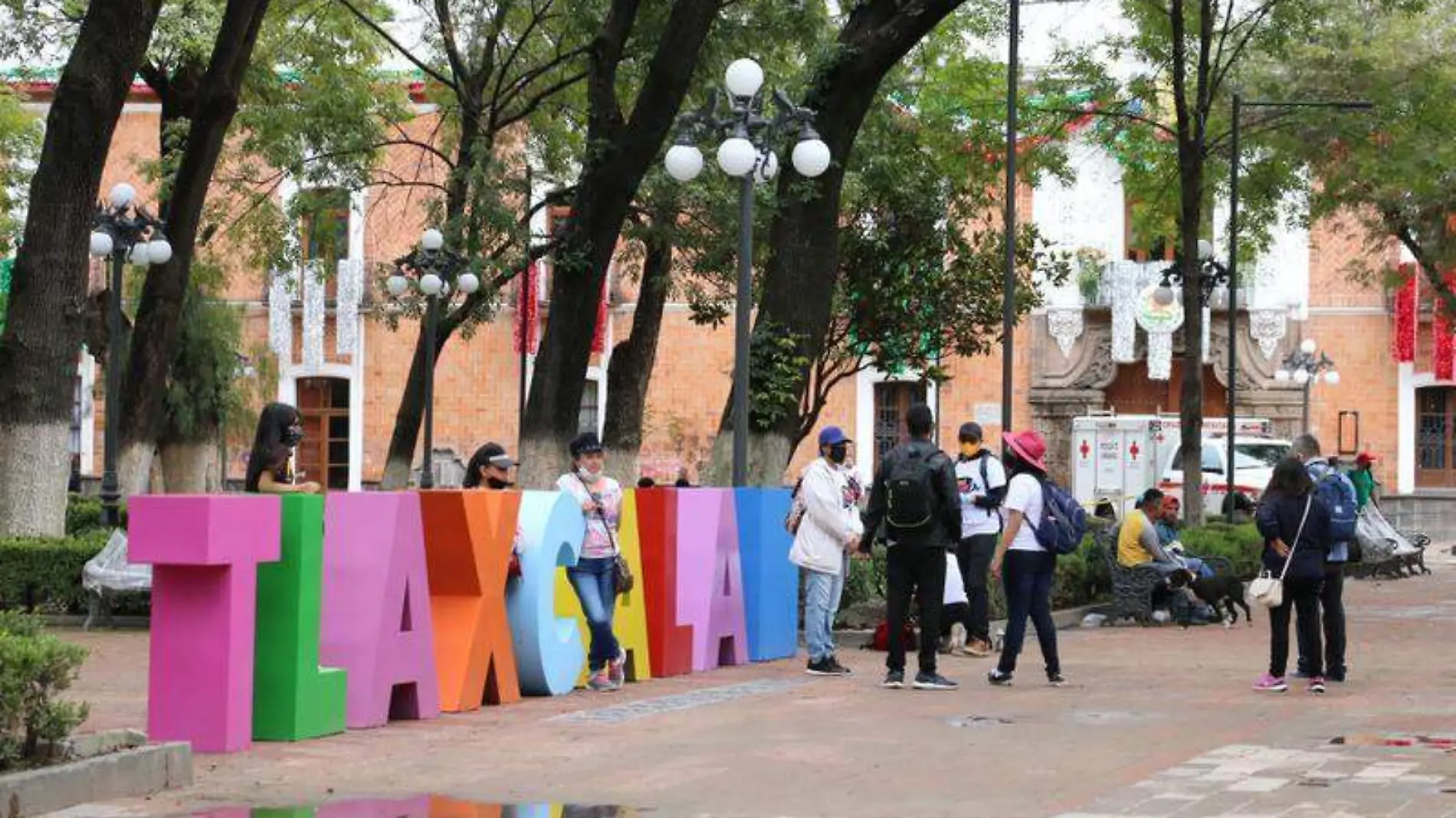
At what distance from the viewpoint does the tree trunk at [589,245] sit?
2188cm

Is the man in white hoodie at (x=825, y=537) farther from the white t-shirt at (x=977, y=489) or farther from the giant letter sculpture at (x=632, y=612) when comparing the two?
the white t-shirt at (x=977, y=489)

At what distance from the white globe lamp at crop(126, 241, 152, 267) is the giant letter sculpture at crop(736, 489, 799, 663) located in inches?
406

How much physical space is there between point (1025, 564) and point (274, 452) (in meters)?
4.80

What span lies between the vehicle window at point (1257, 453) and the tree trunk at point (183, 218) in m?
21.1

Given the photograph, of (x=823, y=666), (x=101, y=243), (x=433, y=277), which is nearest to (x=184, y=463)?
(x=433, y=277)

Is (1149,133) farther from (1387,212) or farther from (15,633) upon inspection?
(15,633)

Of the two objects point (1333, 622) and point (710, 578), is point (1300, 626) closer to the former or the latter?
point (1333, 622)

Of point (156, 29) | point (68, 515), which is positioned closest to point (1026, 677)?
point (68, 515)

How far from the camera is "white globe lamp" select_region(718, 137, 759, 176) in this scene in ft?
58.5

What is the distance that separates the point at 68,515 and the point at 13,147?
1441 centimetres

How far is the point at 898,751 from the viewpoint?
39.2 ft

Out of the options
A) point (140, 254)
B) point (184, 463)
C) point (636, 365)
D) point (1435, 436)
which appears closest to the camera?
point (140, 254)

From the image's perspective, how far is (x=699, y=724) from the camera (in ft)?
43.5

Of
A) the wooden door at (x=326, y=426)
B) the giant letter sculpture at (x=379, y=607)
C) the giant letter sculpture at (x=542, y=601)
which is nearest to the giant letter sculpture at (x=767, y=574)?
the giant letter sculpture at (x=542, y=601)
